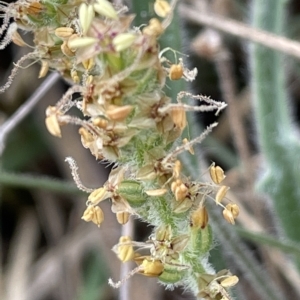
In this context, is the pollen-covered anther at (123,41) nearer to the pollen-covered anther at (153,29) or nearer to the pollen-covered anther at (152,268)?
the pollen-covered anther at (153,29)

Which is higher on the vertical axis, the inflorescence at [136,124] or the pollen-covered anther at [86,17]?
the pollen-covered anther at [86,17]

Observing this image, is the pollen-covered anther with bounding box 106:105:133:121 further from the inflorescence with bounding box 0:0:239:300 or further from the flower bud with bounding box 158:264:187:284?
the flower bud with bounding box 158:264:187:284

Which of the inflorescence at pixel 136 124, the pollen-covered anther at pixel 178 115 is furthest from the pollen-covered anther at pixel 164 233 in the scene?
the pollen-covered anther at pixel 178 115

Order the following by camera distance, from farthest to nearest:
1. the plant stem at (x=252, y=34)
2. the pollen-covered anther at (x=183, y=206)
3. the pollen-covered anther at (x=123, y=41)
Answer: the plant stem at (x=252, y=34), the pollen-covered anther at (x=183, y=206), the pollen-covered anther at (x=123, y=41)

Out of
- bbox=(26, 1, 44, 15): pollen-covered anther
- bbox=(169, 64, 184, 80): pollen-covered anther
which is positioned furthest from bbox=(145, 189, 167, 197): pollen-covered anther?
bbox=(26, 1, 44, 15): pollen-covered anther

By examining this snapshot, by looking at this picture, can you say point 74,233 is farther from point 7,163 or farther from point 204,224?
point 204,224

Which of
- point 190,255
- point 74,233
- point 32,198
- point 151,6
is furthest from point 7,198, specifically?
point 190,255

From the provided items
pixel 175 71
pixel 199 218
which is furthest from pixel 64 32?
pixel 199 218
